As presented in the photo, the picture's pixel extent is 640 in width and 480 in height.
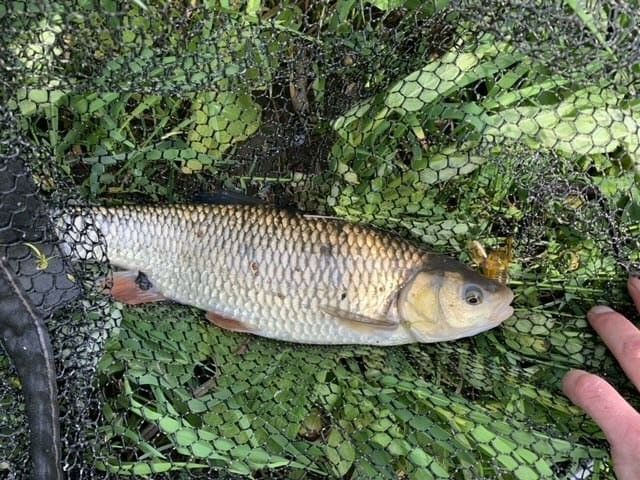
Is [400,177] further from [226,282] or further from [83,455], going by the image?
[83,455]

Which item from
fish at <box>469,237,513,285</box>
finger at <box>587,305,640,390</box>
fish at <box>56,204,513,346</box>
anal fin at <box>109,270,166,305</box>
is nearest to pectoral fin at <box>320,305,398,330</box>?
fish at <box>56,204,513,346</box>

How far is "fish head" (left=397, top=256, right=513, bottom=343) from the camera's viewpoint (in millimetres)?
1778

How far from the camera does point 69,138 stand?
187 centimetres

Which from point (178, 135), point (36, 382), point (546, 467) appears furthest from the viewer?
point (178, 135)

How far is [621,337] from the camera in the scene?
1.76 meters

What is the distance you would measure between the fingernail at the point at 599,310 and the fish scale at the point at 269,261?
51 cm

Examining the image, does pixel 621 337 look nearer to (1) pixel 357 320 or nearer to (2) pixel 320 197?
(1) pixel 357 320

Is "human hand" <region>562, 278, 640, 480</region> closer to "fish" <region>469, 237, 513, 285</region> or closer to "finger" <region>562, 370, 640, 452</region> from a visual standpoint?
"finger" <region>562, 370, 640, 452</region>

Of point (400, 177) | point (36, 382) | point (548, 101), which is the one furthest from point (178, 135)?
point (548, 101)

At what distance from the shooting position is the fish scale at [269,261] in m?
1.77

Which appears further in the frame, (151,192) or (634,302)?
(151,192)

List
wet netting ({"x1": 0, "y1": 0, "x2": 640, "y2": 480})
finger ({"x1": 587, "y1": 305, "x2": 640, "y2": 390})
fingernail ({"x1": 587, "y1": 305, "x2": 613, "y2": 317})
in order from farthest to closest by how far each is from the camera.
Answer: fingernail ({"x1": 587, "y1": 305, "x2": 613, "y2": 317})
finger ({"x1": 587, "y1": 305, "x2": 640, "y2": 390})
wet netting ({"x1": 0, "y1": 0, "x2": 640, "y2": 480})

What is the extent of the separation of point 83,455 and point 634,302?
1.52 metres

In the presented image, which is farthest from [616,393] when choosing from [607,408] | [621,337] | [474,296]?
[474,296]
